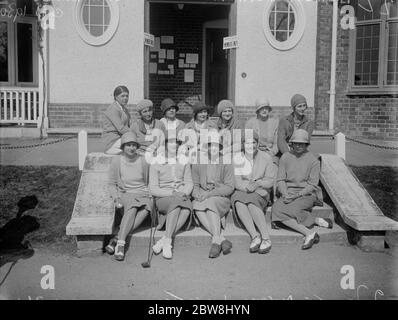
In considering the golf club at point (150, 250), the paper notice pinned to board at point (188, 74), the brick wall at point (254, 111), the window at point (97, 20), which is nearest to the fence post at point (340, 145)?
the golf club at point (150, 250)

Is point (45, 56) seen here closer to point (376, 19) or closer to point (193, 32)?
point (193, 32)

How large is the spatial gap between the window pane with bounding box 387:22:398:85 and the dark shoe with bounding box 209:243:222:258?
7933mm

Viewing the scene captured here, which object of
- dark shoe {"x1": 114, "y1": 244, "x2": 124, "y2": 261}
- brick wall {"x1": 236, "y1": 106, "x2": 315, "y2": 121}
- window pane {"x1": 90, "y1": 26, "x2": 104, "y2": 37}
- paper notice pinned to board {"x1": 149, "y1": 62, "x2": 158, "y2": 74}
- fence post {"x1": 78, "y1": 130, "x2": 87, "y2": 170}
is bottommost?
dark shoe {"x1": 114, "y1": 244, "x2": 124, "y2": 261}

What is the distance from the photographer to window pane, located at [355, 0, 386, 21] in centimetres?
1157

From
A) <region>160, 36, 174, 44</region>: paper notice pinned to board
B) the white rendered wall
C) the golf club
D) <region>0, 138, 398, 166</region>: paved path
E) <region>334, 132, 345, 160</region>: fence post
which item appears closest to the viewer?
the golf club

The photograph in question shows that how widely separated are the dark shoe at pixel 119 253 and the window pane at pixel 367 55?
8.51 metres

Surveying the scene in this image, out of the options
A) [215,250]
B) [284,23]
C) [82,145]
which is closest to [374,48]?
[284,23]

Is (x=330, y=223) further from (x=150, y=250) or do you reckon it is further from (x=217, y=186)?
(x=150, y=250)

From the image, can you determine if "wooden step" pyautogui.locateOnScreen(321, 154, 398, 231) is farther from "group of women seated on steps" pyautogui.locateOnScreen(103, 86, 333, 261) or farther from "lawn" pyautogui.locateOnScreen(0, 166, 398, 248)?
"lawn" pyautogui.locateOnScreen(0, 166, 398, 248)

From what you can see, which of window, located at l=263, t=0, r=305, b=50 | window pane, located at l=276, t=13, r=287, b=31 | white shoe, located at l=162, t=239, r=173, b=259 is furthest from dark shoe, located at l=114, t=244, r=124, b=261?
window pane, located at l=276, t=13, r=287, b=31

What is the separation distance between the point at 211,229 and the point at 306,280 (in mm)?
1319

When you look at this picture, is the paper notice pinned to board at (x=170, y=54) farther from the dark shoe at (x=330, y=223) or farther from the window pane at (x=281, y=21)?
the dark shoe at (x=330, y=223)

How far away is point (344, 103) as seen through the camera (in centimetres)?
1185
